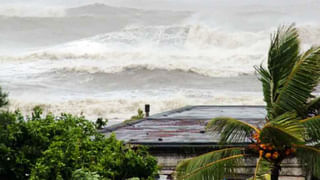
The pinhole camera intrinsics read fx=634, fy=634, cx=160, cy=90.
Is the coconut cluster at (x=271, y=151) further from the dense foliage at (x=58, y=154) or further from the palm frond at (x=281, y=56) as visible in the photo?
the dense foliage at (x=58, y=154)

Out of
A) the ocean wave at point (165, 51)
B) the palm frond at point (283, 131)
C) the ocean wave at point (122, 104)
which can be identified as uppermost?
the ocean wave at point (165, 51)

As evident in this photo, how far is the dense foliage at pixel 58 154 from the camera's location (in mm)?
7230

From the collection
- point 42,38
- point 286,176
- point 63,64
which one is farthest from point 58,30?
point 286,176

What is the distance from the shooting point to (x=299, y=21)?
7081cm

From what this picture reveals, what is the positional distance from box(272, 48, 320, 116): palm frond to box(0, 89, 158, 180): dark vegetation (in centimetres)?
194

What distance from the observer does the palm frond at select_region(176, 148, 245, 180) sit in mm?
7664

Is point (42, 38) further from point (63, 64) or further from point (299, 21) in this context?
point (299, 21)

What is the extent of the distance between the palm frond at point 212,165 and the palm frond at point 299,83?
0.77 metres

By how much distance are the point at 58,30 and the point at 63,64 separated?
66.7 feet

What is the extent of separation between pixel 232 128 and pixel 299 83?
39.9 inches

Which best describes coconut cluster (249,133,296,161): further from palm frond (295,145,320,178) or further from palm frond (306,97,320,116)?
palm frond (306,97,320,116)

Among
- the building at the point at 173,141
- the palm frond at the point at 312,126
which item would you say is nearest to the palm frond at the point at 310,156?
the palm frond at the point at 312,126

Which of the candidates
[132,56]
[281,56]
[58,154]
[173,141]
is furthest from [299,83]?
[132,56]

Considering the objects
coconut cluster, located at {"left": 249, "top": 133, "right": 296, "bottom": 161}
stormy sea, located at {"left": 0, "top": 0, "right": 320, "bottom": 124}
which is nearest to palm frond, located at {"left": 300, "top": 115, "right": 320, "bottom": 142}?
coconut cluster, located at {"left": 249, "top": 133, "right": 296, "bottom": 161}
